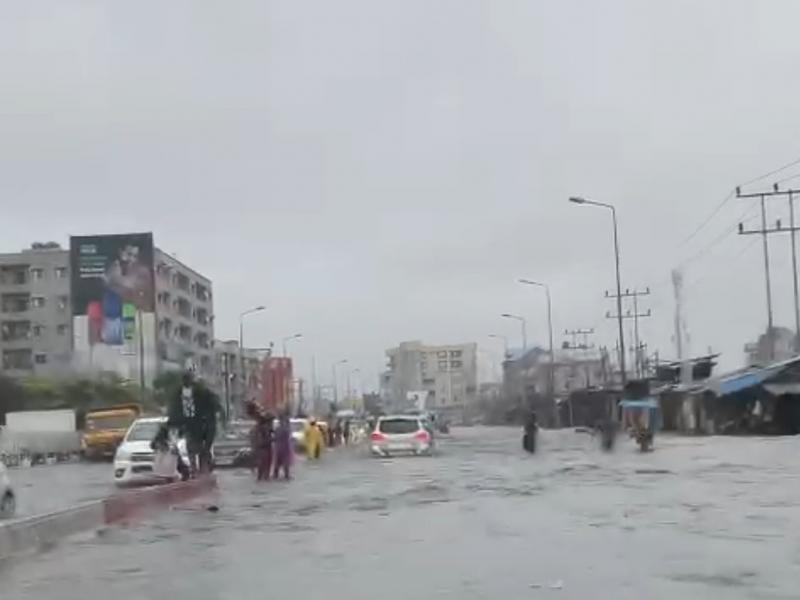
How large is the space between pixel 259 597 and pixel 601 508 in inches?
333

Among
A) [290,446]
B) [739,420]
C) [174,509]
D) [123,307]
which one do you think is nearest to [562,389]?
[123,307]

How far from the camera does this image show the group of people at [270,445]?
27.8 meters

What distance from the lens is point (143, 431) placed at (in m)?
32.8

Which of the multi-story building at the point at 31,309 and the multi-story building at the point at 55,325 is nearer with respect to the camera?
the multi-story building at the point at 55,325

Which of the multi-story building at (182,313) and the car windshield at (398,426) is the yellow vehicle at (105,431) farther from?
the multi-story building at (182,313)

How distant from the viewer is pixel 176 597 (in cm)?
999

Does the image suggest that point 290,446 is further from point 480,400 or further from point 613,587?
point 480,400

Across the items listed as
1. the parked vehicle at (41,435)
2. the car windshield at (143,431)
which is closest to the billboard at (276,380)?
the parked vehicle at (41,435)

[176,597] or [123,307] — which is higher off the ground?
[123,307]

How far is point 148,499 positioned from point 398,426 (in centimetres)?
2370

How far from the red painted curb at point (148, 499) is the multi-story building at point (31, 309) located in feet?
311

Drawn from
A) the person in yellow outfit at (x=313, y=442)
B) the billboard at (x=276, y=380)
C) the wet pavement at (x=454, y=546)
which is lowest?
the wet pavement at (x=454, y=546)

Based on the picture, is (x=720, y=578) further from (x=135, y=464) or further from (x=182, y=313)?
(x=182, y=313)

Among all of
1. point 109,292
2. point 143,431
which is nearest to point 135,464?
point 143,431
